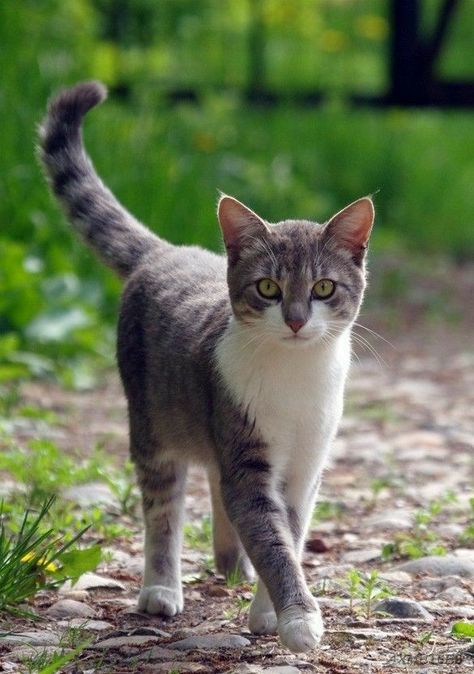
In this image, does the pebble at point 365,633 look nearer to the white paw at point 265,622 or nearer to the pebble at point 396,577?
the white paw at point 265,622

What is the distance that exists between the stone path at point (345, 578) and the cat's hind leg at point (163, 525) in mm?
86

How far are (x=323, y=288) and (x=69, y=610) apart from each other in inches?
44.4

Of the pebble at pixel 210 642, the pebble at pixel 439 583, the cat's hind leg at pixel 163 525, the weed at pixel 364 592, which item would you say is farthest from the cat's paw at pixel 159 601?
the pebble at pixel 439 583

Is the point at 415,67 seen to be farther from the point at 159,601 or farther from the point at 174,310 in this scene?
the point at 159,601

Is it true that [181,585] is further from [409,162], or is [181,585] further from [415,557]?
[409,162]

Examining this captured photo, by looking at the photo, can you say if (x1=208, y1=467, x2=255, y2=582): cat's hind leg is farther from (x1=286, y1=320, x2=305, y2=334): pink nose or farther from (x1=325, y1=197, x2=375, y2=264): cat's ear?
(x1=325, y1=197, x2=375, y2=264): cat's ear

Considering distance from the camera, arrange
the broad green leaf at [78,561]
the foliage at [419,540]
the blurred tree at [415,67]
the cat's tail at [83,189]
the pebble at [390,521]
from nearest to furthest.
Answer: the broad green leaf at [78,561], the foliage at [419,540], the cat's tail at [83,189], the pebble at [390,521], the blurred tree at [415,67]

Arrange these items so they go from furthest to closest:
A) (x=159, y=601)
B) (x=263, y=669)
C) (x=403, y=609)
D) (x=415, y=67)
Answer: (x=415, y=67) → (x=159, y=601) → (x=403, y=609) → (x=263, y=669)

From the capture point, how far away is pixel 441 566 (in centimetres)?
374

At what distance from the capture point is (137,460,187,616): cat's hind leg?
3.56m

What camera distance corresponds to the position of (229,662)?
9.79 feet

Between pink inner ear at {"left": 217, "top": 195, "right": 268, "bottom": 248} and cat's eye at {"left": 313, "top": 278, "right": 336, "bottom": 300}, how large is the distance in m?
0.22

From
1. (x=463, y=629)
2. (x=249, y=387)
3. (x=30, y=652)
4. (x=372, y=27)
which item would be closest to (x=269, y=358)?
(x=249, y=387)

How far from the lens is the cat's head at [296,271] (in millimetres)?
3293
